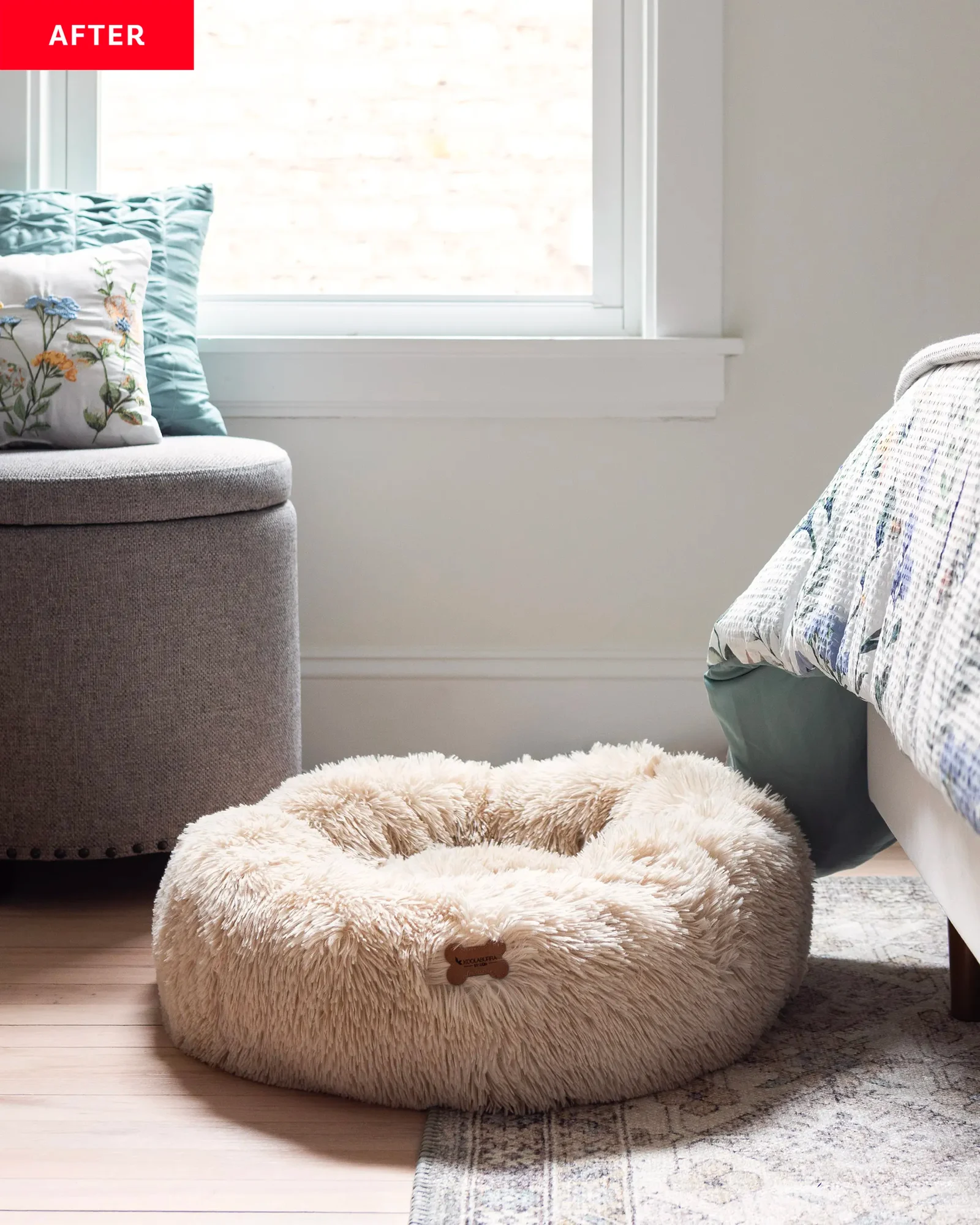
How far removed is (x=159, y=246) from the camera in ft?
6.32

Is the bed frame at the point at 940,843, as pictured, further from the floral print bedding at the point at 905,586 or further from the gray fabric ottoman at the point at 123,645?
the gray fabric ottoman at the point at 123,645

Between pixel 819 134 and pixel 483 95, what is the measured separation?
581 millimetres

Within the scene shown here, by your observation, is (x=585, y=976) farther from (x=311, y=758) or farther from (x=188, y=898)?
(x=311, y=758)

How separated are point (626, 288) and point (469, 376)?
13.5 inches

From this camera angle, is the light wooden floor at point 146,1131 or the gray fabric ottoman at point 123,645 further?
the gray fabric ottoman at point 123,645

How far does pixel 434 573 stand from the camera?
207 cm

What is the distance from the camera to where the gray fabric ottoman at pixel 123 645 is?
4.67 ft

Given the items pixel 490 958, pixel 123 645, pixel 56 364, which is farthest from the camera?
pixel 56 364

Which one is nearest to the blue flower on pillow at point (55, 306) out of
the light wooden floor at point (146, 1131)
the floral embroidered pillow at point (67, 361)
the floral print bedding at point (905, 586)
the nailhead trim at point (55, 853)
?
the floral embroidered pillow at point (67, 361)

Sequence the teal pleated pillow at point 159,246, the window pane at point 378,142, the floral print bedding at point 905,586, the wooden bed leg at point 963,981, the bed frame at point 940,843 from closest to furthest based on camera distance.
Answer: the floral print bedding at point 905,586
the bed frame at point 940,843
the wooden bed leg at point 963,981
the teal pleated pillow at point 159,246
the window pane at point 378,142

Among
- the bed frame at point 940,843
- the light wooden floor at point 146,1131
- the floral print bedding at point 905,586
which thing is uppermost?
the floral print bedding at point 905,586

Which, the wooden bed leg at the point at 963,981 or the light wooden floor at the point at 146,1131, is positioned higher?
the wooden bed leg at the point at 963,981

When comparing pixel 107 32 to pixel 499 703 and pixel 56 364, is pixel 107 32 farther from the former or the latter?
pixel 499 703

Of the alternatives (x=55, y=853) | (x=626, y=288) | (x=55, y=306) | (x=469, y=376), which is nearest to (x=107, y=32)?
(x=55, y=306)
